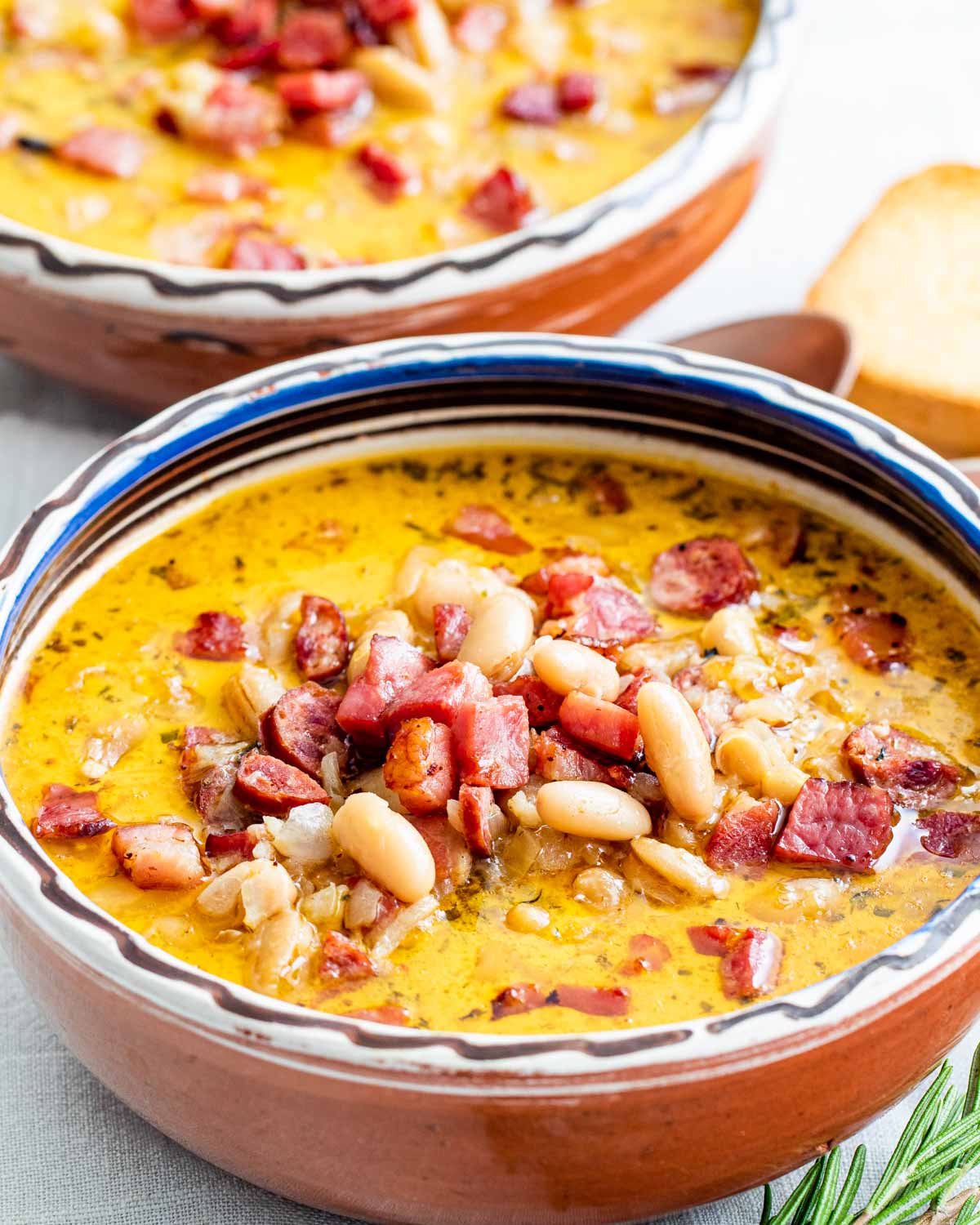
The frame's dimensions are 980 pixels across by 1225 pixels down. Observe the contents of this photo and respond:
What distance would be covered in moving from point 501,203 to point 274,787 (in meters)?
1.69

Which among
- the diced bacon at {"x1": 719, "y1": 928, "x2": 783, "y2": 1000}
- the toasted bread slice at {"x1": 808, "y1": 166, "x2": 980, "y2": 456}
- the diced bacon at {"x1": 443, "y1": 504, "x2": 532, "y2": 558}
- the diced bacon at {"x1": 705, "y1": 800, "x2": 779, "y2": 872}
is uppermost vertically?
the toasted bread slice at {"x1": 808, "y1": 166, "x2": 980, "y2": 456}

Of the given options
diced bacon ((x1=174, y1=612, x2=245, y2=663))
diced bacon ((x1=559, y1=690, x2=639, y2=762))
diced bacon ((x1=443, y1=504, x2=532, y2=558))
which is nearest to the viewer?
diced bacon ((x1=559, y1=690, x2=639, y2=762))

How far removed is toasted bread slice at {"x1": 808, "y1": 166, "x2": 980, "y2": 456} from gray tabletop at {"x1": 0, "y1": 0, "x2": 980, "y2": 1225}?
0.21m

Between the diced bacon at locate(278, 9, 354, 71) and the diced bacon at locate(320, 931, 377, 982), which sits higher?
the diced bacon at locate(278, 9, 354, 71)

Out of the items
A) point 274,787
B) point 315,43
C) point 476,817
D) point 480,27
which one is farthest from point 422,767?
point 480,27

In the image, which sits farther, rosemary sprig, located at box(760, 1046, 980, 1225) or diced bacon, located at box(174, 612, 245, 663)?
diced bacon, located at box(174, 612, 245, 663)

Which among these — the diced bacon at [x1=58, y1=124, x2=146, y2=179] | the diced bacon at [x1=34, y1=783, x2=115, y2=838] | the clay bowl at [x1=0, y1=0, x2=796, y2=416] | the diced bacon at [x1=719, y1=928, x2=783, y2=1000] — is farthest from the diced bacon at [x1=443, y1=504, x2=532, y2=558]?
the diced bacon at [x1=58, y1=124, x2=146, y2=179]

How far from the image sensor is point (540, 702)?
212cm

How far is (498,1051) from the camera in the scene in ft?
5.20

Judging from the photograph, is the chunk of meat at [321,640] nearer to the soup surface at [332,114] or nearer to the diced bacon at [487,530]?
the diced bacon at [487,530]

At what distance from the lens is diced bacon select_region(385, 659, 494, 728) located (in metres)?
2.04

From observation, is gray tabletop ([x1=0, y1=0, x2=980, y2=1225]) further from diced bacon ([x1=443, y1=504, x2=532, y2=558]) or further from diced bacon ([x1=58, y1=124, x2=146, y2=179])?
diced bacon ([x1=443, y1=504, x2=532, y2=558])

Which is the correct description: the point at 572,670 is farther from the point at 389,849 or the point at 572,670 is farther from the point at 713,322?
the point at 713,322

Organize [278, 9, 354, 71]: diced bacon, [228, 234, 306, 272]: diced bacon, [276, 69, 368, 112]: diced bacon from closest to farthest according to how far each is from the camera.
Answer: [228, 234, 306, 272]: diced bacon, [276, 69, 368, 112]: diced bacon, [278, 9, 354, 71]: diced bacon
